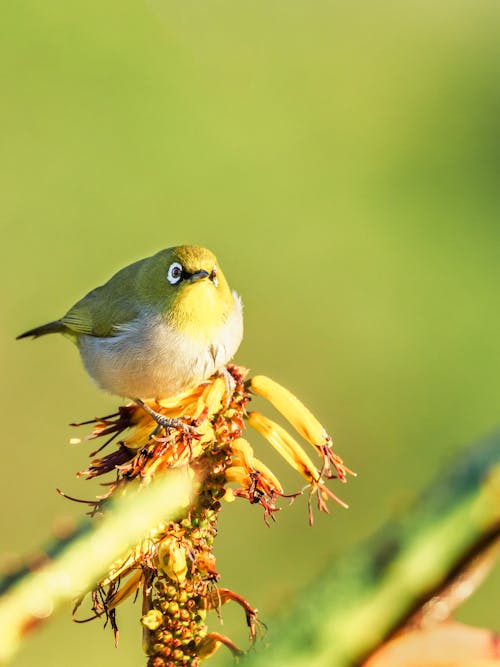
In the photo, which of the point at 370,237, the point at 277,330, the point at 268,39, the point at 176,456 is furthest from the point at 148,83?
the point at 176,456

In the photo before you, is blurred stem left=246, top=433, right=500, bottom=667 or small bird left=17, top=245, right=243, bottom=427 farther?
small bird left=17, top=245, right=243, bottom=427

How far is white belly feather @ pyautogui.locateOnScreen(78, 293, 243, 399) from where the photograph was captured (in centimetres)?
422

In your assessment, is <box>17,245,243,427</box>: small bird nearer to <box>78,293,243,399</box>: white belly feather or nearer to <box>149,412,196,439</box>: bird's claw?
<box>78,293,243,399</box>: white belly feather

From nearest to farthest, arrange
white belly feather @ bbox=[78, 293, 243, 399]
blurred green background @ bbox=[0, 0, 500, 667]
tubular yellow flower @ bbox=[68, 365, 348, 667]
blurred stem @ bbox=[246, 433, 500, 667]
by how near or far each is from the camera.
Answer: blurred stem @ bbox=[246, 433, 500, 667]
tubular yellow flower @ bbox=[68, 365, 348, 667]
white belly feather @ bbox=[78, 293, 243, 399]
blurred green background @ bbox=[0, 0, 500, 667]

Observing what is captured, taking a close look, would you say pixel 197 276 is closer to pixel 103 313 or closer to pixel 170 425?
pixel 103 313

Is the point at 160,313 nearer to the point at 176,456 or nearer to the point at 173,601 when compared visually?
the point at 176,456

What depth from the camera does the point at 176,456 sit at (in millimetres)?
2639

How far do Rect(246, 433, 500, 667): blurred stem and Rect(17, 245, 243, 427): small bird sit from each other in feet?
9.77

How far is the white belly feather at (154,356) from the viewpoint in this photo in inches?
166

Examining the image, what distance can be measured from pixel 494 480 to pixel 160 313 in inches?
166

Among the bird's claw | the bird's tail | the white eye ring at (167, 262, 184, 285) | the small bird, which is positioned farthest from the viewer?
the bird's tail

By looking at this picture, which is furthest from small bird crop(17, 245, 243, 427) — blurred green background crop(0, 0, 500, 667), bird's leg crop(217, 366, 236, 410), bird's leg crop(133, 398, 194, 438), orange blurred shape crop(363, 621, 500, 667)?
orange blurred shape crop(363, 621, 500, 667)

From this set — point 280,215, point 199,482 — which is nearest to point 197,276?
point 199,482

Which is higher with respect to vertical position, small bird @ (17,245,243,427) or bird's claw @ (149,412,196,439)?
bird's claw @ (149,412,196,439)
